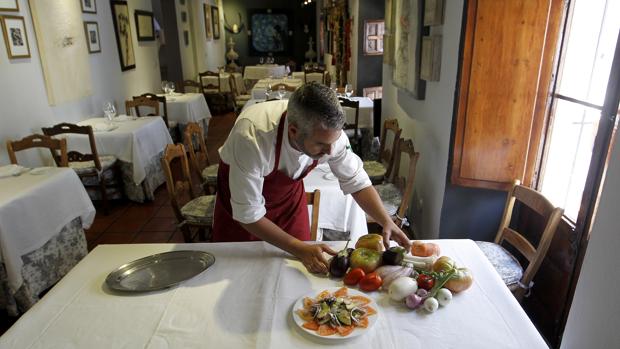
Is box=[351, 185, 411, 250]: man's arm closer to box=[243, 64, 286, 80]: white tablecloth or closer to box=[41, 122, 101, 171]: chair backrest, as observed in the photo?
box=[41, 122, 101, 171]: chair backrest

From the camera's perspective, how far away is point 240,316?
115 centimetres

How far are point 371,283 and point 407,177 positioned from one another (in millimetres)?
1609

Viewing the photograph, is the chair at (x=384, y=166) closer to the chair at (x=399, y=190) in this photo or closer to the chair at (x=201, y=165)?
the chair at (x=399, y=190)

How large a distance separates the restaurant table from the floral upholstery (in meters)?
1.18

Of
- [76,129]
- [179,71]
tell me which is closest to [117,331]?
[76,129]

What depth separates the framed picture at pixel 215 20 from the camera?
10343 mm

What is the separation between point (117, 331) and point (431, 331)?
833 millimetres

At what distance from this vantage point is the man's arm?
1439 mm

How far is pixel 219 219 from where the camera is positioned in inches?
69.6

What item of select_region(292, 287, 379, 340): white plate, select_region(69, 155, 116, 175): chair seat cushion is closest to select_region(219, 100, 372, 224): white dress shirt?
select_region(292, 287, 379, 340): white plate

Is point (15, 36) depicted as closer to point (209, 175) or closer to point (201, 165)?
point (201, 165)

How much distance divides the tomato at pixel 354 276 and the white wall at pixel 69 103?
9.97 ft

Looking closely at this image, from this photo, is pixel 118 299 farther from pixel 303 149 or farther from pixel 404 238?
pixel 404 238

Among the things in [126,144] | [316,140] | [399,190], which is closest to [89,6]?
Result: [126,144]
